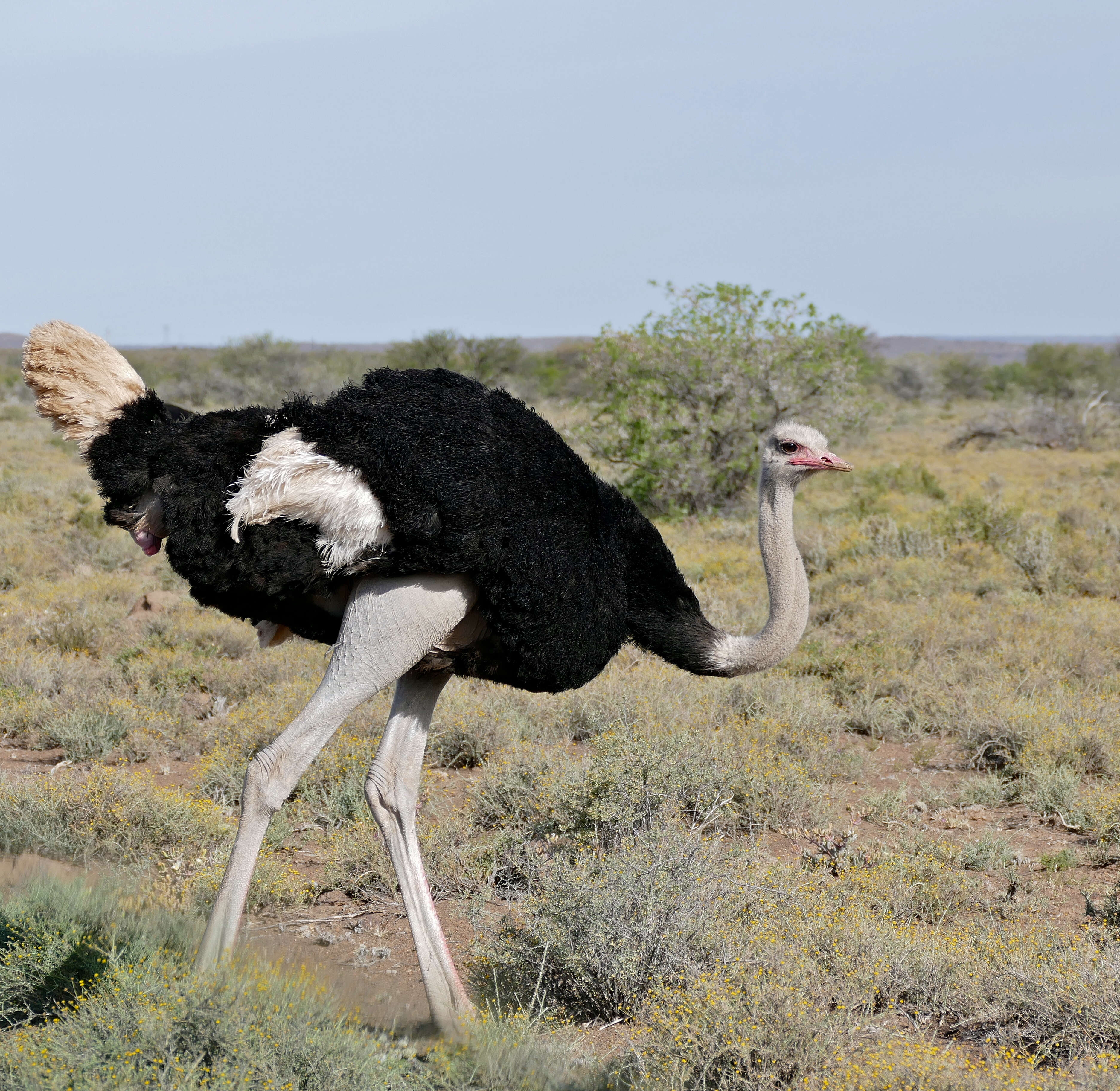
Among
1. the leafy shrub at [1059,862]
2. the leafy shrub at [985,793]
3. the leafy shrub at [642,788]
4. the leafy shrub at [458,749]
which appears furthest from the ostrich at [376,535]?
the leafy shrub at [985,793]

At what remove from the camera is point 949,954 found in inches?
142

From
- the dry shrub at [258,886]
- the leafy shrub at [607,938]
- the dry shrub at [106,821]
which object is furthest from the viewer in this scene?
the dry shrub at [106,821]

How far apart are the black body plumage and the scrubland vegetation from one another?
92 cm

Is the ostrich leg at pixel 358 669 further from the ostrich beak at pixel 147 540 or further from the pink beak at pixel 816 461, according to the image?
the pink beak at pixel 816 461

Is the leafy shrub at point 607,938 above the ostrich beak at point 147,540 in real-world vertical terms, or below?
below

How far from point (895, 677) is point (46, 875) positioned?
472 centimetres

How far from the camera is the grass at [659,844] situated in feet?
9.50

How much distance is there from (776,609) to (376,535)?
4.36ft

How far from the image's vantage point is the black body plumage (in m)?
3.09

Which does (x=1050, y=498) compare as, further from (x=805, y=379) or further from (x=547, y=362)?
(x=547, y=362)

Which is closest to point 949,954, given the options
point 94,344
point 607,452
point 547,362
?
point 94,344

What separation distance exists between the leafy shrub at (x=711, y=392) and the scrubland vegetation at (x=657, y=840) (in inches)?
118

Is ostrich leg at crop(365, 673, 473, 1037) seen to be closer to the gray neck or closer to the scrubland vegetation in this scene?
the scrubland vegetation

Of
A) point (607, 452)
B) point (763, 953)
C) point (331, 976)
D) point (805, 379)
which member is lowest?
point (331, 976)
